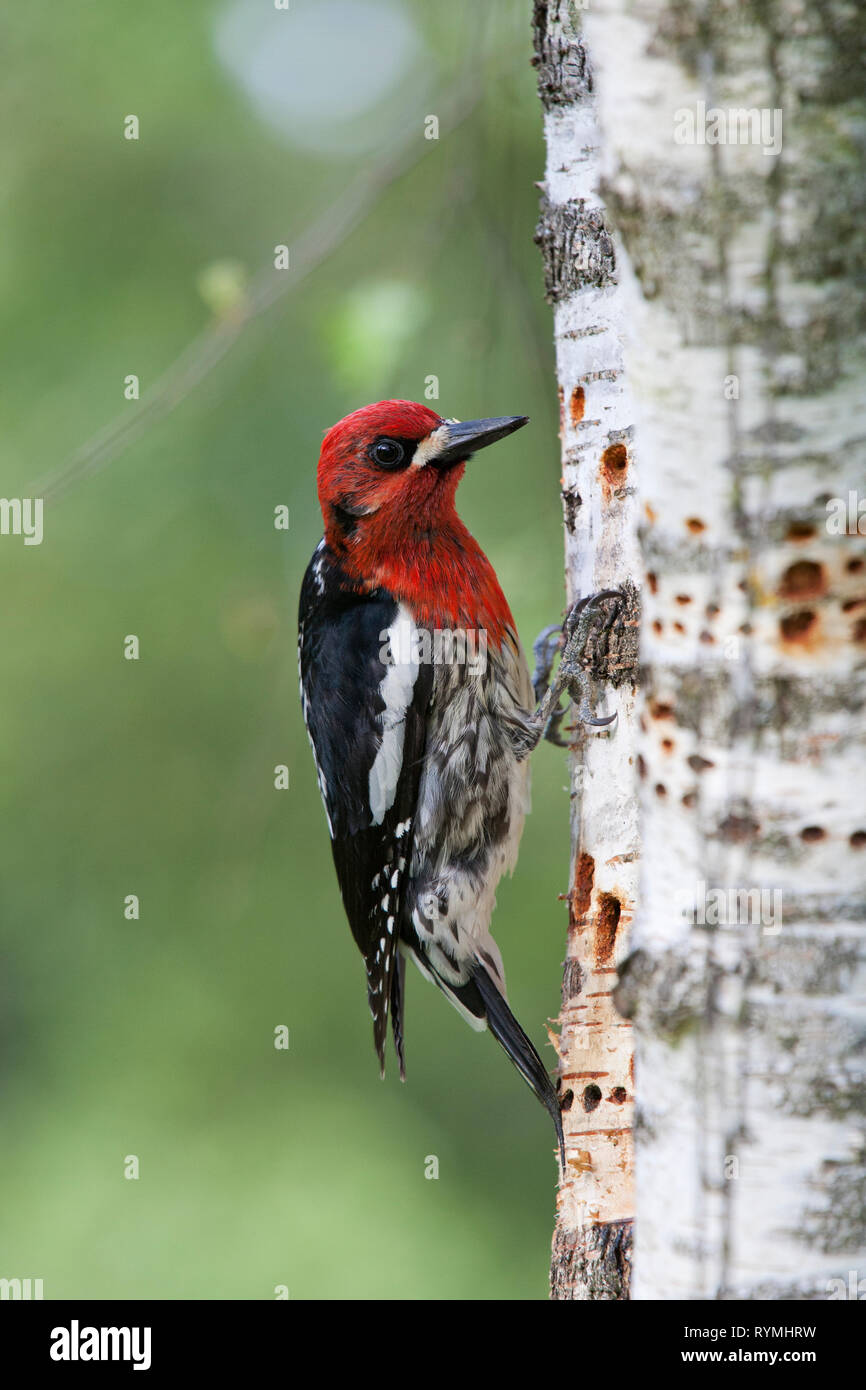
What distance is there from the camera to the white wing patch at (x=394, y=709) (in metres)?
2.70

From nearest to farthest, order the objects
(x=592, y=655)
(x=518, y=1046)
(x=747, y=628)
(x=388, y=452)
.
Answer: (x=747, y=628), (x=592, y=655), (x=518, y=1046), (x=388, y=452)

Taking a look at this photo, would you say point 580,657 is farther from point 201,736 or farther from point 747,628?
point 201,736

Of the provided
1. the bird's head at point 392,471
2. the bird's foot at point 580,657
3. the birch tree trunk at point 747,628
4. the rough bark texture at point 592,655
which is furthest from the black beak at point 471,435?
the birch tree trunk at point 747,628

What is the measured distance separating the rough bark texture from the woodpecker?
47 cm

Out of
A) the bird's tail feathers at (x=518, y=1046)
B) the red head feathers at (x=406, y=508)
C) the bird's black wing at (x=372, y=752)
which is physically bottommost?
the bird's tail feathers at (x=518, y=1046)

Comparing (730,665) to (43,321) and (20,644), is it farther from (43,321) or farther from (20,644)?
(20,644)

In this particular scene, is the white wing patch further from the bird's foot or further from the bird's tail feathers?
the bird's tail feathers

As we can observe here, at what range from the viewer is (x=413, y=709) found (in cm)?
274

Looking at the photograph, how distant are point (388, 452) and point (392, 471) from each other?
4 cm

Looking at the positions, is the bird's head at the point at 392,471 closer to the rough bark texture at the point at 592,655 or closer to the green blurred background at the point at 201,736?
the green blurred background at the point at 201,736

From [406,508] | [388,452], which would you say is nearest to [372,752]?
[406,508]

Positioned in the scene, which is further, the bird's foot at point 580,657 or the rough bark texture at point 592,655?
the bird's foot at point 580,657
